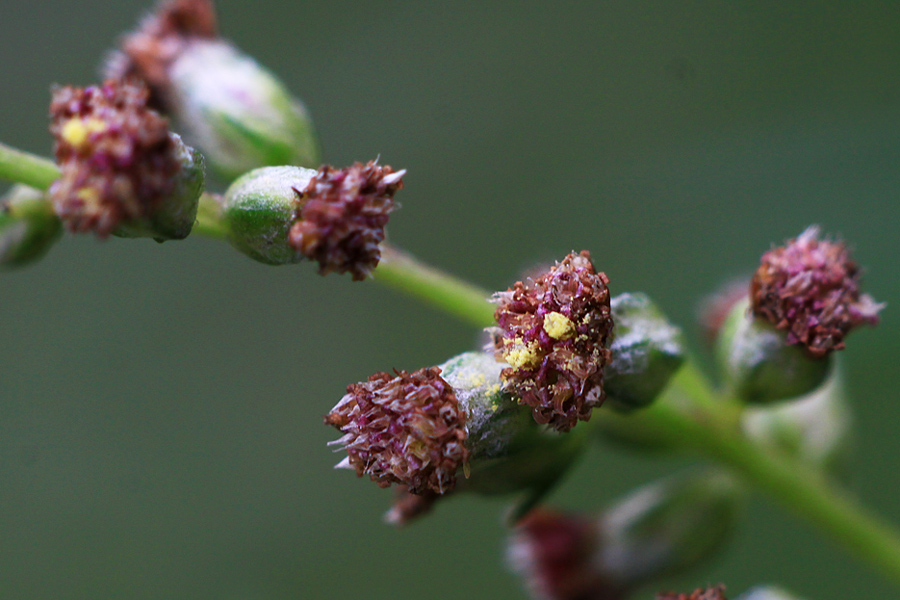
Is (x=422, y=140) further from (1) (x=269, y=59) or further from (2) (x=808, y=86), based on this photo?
(2) (x=808, y=86)

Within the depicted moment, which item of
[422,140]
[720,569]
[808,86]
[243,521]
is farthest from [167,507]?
[808,86]

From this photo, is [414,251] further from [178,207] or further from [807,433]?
[178,207]

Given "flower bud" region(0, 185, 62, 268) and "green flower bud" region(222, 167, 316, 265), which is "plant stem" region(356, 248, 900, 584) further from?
"flower bud" region(0, 185, 62, 268)

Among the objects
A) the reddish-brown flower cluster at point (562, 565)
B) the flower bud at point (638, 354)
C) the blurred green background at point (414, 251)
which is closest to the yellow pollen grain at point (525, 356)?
the flower bud at point (638, 354)

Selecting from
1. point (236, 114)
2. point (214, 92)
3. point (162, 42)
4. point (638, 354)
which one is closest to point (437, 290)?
point (638, 354)

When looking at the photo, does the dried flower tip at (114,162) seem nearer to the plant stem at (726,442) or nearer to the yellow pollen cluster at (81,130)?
the yellow pollen cluster at (81,130)
